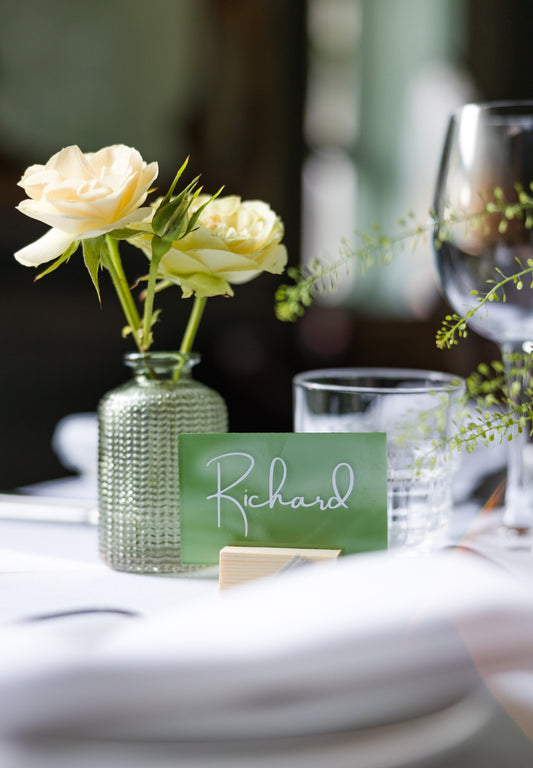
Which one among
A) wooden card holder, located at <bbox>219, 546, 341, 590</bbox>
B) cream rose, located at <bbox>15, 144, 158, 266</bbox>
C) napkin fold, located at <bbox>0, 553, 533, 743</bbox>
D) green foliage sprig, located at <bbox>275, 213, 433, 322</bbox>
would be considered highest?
cream rose, located at <bbox>15, 144, 158, 266</bbox>

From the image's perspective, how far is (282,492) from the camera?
0.50 m

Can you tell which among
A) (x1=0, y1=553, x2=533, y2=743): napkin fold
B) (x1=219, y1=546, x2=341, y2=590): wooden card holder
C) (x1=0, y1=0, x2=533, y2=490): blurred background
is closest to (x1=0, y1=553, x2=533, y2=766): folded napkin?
(x1=0, y1=553, x2=533, y2=743): napkin fold

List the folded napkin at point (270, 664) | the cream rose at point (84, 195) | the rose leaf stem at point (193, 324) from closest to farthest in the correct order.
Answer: the folded napkin at point (270, 664) < the cream rose at point (84, 195) < the rose leaf stem at point (193, 324)

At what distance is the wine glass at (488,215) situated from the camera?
0.59 metres

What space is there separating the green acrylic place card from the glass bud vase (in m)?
0.03

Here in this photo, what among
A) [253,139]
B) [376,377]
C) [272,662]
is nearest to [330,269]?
[376,377]

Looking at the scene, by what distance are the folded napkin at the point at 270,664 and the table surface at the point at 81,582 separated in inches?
2.0

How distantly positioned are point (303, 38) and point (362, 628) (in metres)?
3.08

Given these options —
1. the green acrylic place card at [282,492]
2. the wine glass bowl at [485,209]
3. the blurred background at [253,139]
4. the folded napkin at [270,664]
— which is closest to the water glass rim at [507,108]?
the wine glass bowl at [485,209]

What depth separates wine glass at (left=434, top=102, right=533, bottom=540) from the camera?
59cm

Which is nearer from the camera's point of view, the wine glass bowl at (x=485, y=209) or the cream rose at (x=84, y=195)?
the cream rose at (x=84, y=195)

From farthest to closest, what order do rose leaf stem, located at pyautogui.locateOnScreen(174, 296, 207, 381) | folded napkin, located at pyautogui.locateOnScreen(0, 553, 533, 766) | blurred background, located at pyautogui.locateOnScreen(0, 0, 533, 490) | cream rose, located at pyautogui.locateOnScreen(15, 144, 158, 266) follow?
blurred background, located at pyautogui.locateOnScreen(0, 0, 533, 490), rose leaf stem, located at pyautogui.locateOnScreen(174, 296, 207, 381), cream rose, located at pyautogui.locateOnScreen(15, 144, 158, 266), folded napkin, located at pyautogui.locateOnScreen(0, 553, 533, 766)

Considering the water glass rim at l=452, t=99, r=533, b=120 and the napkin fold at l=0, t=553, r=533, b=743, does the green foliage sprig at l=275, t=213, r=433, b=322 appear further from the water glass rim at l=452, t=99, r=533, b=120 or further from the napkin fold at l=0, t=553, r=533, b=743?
the napkin fold at l=0, t=553, r=533, b=743

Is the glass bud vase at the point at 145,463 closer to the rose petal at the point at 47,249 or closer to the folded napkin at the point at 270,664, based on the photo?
the rose petal at the point at 47,249
